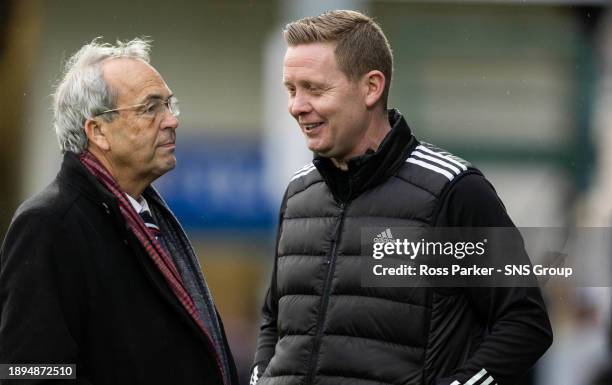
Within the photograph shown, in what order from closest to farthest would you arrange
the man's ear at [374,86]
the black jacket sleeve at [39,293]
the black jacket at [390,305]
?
the black jacket sleeve at [39,293] < the black jacket at [390,305] < the man's ear at [374,86]

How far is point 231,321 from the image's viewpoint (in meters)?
7.73

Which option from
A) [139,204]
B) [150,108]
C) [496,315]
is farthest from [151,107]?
[496,315]

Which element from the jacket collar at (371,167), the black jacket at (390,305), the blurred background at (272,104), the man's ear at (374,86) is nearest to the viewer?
the black jacket at (390,305)

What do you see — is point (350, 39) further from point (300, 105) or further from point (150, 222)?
point (150, 222)

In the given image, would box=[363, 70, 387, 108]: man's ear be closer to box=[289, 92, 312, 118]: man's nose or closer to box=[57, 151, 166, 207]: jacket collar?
box=[289, 92, 312, 118]: man's nose

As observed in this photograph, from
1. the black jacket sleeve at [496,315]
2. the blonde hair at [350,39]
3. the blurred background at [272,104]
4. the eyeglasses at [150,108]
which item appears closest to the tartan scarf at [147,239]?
the eyeglasses at [150,108]

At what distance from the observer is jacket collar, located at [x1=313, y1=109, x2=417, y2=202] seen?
3.25 m

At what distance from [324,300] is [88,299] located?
26.3 inches

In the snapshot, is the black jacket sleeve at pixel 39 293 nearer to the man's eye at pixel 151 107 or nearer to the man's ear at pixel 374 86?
the man's eye at pixel 151 107

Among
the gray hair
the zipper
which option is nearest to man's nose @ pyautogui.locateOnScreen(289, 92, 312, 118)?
the zipper

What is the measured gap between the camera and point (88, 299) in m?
3.14

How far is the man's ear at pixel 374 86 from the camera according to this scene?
3.36 metres

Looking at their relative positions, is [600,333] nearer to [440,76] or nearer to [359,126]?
[440,76]

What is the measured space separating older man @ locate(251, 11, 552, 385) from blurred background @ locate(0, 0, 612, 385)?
13.8 feet
